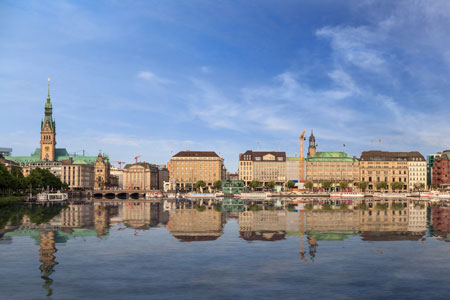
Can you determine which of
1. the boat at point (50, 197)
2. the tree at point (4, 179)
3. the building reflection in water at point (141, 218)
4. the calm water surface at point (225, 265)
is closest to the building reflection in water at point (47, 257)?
the calm water surface at point (225, 265)

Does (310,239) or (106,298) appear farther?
(310,239)

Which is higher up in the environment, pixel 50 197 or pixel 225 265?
pixel 225 265

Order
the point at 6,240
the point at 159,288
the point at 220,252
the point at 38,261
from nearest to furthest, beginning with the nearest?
the point at 159,288
the point at 38,261
the point at 220,252
the point at 6,240

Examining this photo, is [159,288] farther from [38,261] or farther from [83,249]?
[83,249]

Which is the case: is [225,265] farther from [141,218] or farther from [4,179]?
[4,179]

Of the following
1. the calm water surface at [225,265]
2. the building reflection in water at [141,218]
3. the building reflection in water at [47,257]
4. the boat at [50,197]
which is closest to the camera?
the calm water surface at [225,265]

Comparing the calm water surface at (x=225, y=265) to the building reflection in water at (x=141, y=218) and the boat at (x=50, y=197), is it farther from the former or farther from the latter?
the boat at (x=50, y=197)

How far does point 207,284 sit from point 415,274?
13402 millimetres

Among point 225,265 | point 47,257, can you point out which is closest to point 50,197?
point 47,257

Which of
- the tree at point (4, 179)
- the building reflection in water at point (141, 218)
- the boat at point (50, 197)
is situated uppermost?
the tree at point (4, 179)

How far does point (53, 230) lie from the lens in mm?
54469

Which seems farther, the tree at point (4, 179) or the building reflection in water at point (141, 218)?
the tree at point (4, 179)

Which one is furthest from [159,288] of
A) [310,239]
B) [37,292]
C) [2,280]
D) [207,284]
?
[310,239]

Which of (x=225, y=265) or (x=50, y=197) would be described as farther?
(x=50, y=197)
